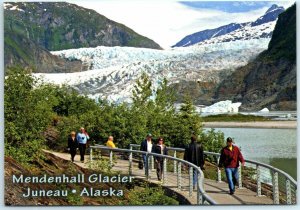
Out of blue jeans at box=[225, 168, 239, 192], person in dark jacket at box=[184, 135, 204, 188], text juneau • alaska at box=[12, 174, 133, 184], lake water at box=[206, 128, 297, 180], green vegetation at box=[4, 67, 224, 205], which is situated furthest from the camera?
lake water at box=[206, 128, 297, 180]

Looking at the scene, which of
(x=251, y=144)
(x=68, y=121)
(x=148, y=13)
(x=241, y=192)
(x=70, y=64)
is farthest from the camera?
(x=70, y=64)

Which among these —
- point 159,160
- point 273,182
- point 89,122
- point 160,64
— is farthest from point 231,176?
point 160,64

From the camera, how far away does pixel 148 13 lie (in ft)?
55.9

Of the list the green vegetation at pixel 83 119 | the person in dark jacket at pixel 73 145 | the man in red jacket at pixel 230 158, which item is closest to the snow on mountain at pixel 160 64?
the green vegetation at pixel 83 119

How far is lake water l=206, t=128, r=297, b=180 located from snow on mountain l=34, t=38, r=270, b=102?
5.62 m

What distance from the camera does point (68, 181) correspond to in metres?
15.1

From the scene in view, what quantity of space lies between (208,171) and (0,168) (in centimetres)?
552

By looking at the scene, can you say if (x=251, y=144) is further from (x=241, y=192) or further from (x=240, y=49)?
(x=240, y=49)

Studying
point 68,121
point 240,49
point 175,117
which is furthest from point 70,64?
point 68,121

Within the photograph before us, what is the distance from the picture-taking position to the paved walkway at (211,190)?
13.6 metres

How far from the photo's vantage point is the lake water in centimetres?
1644

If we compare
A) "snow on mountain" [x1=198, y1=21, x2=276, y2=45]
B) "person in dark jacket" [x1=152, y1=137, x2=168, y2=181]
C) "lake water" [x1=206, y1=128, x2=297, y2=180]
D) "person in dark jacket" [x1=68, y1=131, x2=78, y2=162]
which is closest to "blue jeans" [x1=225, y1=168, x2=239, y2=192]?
"person in dark jacket" [x1=152, y1=137, x2=168, y2=181]

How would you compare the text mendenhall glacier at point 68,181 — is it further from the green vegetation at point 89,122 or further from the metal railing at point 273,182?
the metal railing at point 273,182

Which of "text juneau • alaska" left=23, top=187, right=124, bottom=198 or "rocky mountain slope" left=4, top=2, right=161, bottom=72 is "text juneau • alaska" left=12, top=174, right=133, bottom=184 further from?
"rocky mountain slope" left=4, top=2, right=161, bottom=72
